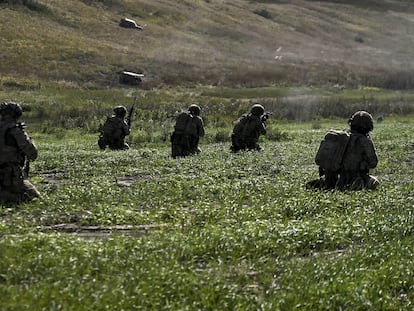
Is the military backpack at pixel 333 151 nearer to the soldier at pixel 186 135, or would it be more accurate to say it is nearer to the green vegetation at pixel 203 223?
the green vegetation at pixel 203 223

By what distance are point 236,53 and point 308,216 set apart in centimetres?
9784

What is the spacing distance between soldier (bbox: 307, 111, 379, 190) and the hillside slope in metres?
59.5

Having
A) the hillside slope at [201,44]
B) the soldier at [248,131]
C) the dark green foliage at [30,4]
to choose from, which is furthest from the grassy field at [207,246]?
the dark green foliage at [30,4]

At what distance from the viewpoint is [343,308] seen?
8594 millimetres

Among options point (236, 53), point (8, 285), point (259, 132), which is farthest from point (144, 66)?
point (8, 285)

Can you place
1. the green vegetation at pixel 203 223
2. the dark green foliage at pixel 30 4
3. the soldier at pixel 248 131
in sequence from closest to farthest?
the green vegetation at pixel 203 223
the soldier at pixel 248 131
the dark green foliage at pixel 30 4

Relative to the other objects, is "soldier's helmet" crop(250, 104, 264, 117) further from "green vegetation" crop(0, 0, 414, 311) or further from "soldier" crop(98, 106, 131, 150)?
"soldier" crop(98, 106, 131, 150)

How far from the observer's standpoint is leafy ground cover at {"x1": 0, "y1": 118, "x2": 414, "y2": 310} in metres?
8.52

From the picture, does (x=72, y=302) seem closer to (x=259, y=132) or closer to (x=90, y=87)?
(x=259, y=132)

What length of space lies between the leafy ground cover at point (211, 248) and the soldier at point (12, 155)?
538 mm

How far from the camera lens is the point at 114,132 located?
104 ft

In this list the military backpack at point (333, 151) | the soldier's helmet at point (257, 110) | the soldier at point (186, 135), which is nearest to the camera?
the military backpack at point (333, 151)

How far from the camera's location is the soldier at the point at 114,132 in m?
31.8

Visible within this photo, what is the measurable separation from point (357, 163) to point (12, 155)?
8.49 m
